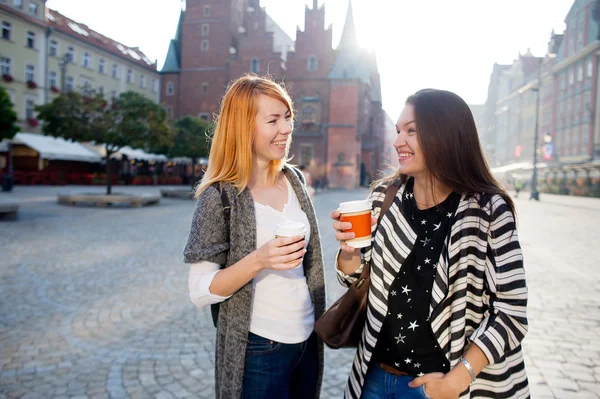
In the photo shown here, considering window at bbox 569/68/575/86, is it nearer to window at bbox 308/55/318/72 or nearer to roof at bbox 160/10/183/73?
window at bbox 308/55/318/72

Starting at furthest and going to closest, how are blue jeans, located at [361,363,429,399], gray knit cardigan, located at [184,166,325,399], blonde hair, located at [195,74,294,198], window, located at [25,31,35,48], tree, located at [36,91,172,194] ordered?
1. window, located at [25,31,35,48]
2. tree, located at [36,91,172,194]
3. blonde hair, located at [195,74,294,198]
4. gray knit cardigan, located at [184,166,325,399]
5. blue jeans, located at [361,363,429,399]

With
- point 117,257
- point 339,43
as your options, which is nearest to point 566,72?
point 339,43

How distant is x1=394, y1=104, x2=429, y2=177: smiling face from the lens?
1865 millimetres

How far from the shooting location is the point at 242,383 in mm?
1935

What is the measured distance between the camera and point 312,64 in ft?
151

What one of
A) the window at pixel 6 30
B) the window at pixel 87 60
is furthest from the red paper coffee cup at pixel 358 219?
the window at pixel 87 60

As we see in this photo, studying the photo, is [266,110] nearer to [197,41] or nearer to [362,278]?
[362,278]

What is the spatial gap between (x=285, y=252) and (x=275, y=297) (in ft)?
1.47

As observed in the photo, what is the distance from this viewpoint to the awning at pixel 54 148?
103ft

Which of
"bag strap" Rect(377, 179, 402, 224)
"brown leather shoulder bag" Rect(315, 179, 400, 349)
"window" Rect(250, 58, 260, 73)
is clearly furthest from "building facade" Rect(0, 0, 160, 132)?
"brown leather shoulder bag" Rect(315, 179, 400, 349)

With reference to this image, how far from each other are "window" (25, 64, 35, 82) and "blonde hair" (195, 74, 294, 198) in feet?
128

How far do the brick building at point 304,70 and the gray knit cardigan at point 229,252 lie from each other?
4186cm

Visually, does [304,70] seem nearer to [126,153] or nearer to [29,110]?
[126,153]

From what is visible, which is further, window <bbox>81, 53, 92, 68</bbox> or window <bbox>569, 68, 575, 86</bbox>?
window <bbox>569, 68, 575, 86</bbox>
